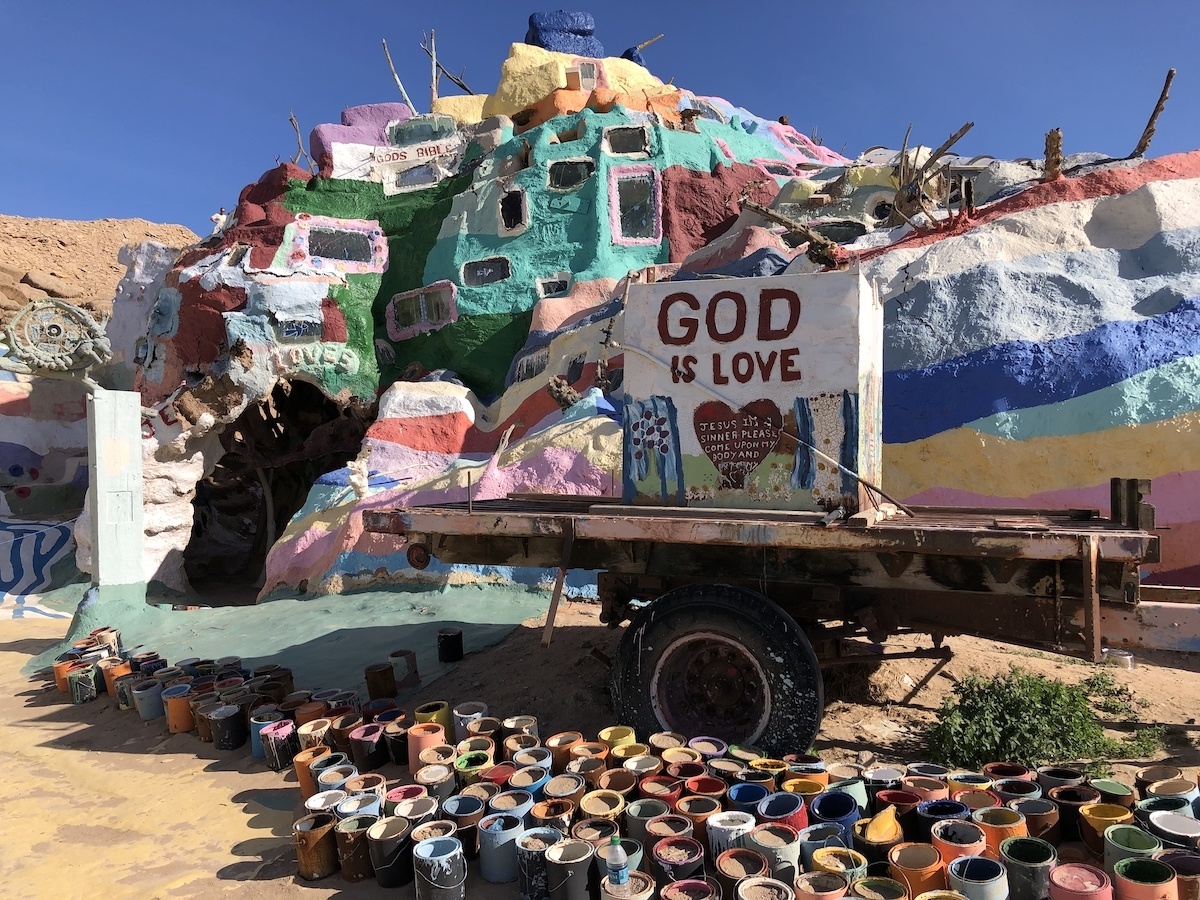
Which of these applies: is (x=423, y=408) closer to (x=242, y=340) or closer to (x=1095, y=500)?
(x=242, y=340)

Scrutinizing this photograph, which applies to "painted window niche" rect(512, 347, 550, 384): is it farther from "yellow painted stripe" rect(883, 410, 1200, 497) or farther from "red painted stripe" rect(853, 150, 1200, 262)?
"yellow painted stripe" rect(883, 410, 1200, 497)

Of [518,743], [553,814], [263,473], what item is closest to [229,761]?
[518,743]

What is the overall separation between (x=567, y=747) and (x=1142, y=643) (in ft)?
10.8

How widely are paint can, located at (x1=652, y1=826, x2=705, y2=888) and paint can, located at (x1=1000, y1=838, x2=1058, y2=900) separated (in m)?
1.32

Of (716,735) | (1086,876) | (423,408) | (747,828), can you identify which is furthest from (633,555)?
(423,408)

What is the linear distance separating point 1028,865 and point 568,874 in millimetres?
1979

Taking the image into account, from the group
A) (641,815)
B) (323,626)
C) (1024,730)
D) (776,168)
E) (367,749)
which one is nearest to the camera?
(641,815)

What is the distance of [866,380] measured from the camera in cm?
504

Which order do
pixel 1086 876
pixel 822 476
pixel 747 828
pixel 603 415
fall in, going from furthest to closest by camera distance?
pixel 603 415 < pixel 822 476 < pixel 747 828 < pixel 1086 876

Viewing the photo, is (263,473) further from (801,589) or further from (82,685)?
(801,589)

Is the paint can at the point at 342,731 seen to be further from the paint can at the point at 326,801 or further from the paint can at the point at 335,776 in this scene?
the paint can at the point at 326,801

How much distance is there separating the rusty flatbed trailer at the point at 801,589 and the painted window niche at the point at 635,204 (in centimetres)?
1536

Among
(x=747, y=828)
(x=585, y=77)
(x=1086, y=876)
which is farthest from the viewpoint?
(x=585, y=77)

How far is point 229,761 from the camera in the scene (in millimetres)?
5996
